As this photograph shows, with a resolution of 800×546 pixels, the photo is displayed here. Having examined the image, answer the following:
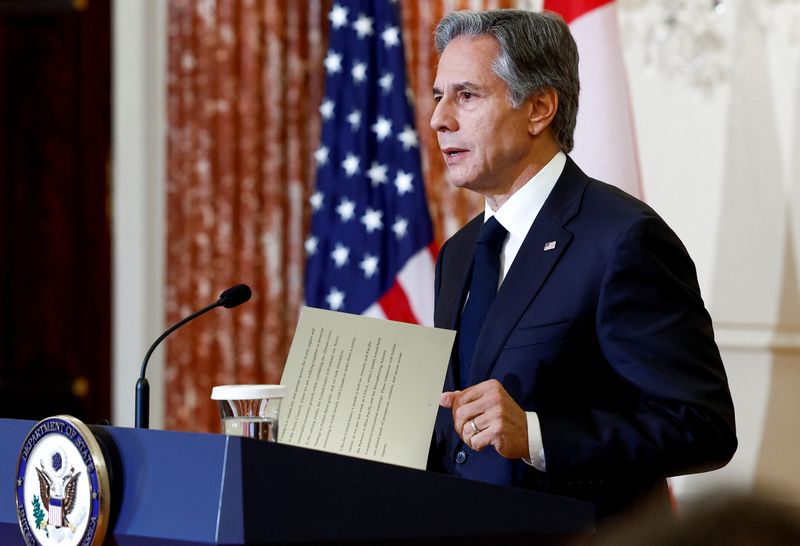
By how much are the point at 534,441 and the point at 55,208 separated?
4.09 metres

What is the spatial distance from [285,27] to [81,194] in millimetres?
1314

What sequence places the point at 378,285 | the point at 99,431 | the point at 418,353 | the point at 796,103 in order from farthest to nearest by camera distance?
the point at 378,285, the point at 796,103, the point at 418,353, the point at 99,431

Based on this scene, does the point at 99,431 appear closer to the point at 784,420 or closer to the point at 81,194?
the point at 784,420

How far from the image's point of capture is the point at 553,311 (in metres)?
1.99

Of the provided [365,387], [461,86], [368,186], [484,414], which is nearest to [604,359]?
[484,414]

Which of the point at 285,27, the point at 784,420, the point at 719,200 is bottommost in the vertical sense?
the point at 784,420

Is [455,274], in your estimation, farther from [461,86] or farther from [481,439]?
[481,439]

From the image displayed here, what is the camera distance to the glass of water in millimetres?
1507

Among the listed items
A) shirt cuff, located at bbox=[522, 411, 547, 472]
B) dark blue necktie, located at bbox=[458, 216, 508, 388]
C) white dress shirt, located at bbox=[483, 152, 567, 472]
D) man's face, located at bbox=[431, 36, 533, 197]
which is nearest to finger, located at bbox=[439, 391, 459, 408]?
→ shirt cuff, located at bbox=[522, 411, 547, 472]

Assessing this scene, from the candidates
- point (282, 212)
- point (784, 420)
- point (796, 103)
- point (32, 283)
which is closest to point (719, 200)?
point (796, 103)

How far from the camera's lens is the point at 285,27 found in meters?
5.08

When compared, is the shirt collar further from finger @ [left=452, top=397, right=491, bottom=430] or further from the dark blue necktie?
finger @ [left=452, top=397, right=491, bottom=430]

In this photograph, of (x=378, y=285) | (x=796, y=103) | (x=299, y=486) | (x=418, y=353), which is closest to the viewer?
(x=299, y=486)

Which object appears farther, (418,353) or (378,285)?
(378,285)
